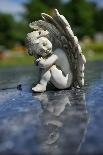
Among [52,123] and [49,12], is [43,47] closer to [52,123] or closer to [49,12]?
[52,123]

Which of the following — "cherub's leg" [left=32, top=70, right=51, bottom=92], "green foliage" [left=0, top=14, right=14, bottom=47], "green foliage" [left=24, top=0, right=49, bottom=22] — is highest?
"green foliage" [left=24, top=0, right=49, bottom=22]

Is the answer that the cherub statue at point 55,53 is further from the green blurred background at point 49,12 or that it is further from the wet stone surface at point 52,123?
the green blurred background at point 49,12

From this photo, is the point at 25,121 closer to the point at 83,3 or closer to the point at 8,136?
the point at 8,136

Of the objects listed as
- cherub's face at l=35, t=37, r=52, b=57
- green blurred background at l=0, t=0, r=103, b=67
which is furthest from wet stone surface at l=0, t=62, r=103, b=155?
green blurred background at l=0, t=0, r=103, b=67

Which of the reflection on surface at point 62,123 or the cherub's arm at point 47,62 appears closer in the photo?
the reflection on surface at point 62,123

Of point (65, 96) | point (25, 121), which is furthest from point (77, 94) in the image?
point (25, 121)

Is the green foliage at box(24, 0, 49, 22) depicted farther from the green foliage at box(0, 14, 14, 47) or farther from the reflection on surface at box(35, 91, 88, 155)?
the reflection on surface at box(35, 91, 88, 155)

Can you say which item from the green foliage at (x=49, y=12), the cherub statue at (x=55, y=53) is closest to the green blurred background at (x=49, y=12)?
the green foliage at (x=49, y=12)
